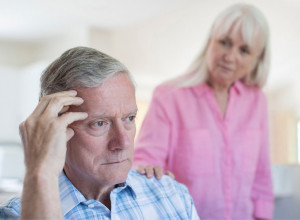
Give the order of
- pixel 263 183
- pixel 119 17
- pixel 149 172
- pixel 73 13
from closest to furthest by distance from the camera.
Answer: pixel 149 172
pixel 263 183
pixel 73 13
pixel 119 17

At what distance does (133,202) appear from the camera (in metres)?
1.21

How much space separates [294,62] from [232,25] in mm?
1561

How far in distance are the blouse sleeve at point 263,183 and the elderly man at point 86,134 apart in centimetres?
79

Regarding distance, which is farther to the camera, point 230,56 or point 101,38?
point 101,38

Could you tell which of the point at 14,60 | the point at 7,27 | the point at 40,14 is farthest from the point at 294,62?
→ the point at 14,60

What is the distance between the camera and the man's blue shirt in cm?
110

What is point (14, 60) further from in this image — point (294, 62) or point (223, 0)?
point (294, 62)

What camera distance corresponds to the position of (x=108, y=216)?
1144 millimetres

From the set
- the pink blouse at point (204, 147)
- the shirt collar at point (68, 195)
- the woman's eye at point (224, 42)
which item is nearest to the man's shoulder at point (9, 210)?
the shirt collar at point (68, 195)

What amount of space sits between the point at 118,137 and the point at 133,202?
23cm

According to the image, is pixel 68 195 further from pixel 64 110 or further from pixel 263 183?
pixel 263 183

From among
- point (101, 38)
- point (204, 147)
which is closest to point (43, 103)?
point (204, 147)

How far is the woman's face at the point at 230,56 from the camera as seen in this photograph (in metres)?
1.71

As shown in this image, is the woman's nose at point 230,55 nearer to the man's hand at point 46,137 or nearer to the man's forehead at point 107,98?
the man's forehead at point 107,98
